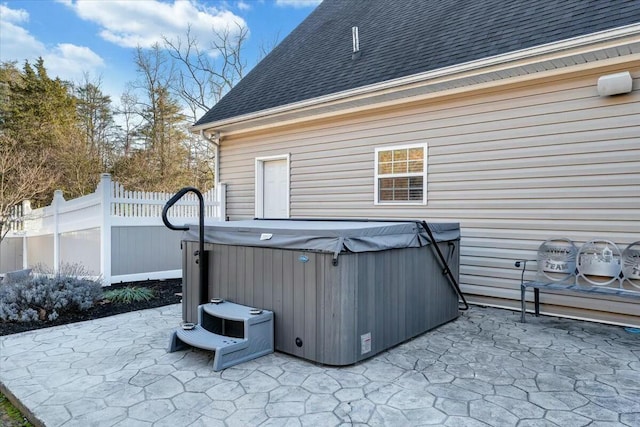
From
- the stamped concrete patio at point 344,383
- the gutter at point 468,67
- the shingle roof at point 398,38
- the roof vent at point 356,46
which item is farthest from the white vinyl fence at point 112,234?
the roof vent at point 356,46

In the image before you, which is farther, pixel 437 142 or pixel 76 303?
pixel 437 142

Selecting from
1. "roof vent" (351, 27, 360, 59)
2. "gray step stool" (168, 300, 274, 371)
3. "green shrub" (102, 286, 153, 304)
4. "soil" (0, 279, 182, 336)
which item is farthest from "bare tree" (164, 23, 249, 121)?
"gray step stool" (168, 300, 274, 371)

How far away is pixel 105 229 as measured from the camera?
19.2ft

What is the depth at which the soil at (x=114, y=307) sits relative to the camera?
400cm

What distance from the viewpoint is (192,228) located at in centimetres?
393

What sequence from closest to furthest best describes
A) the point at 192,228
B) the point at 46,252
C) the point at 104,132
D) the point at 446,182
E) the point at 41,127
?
1. the point at 192,228
2. the point at 446,182
3. the point at 46,252
4. the point at 41,127
5. the point at 104,132

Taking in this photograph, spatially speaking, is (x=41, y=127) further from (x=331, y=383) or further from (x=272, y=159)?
(x=331, y=383)

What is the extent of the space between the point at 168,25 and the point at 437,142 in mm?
14093

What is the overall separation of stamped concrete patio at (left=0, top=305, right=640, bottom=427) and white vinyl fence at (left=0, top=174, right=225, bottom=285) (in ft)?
8.04

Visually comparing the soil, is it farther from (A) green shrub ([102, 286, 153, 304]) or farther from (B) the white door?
(B) the white door

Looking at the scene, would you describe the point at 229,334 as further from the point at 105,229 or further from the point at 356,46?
the point at 356,46

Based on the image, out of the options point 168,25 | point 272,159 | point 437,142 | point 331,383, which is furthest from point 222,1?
point 331,383

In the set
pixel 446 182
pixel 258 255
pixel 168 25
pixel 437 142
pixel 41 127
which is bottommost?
pixel 258 255

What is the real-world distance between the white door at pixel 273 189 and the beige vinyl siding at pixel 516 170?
1.39m
